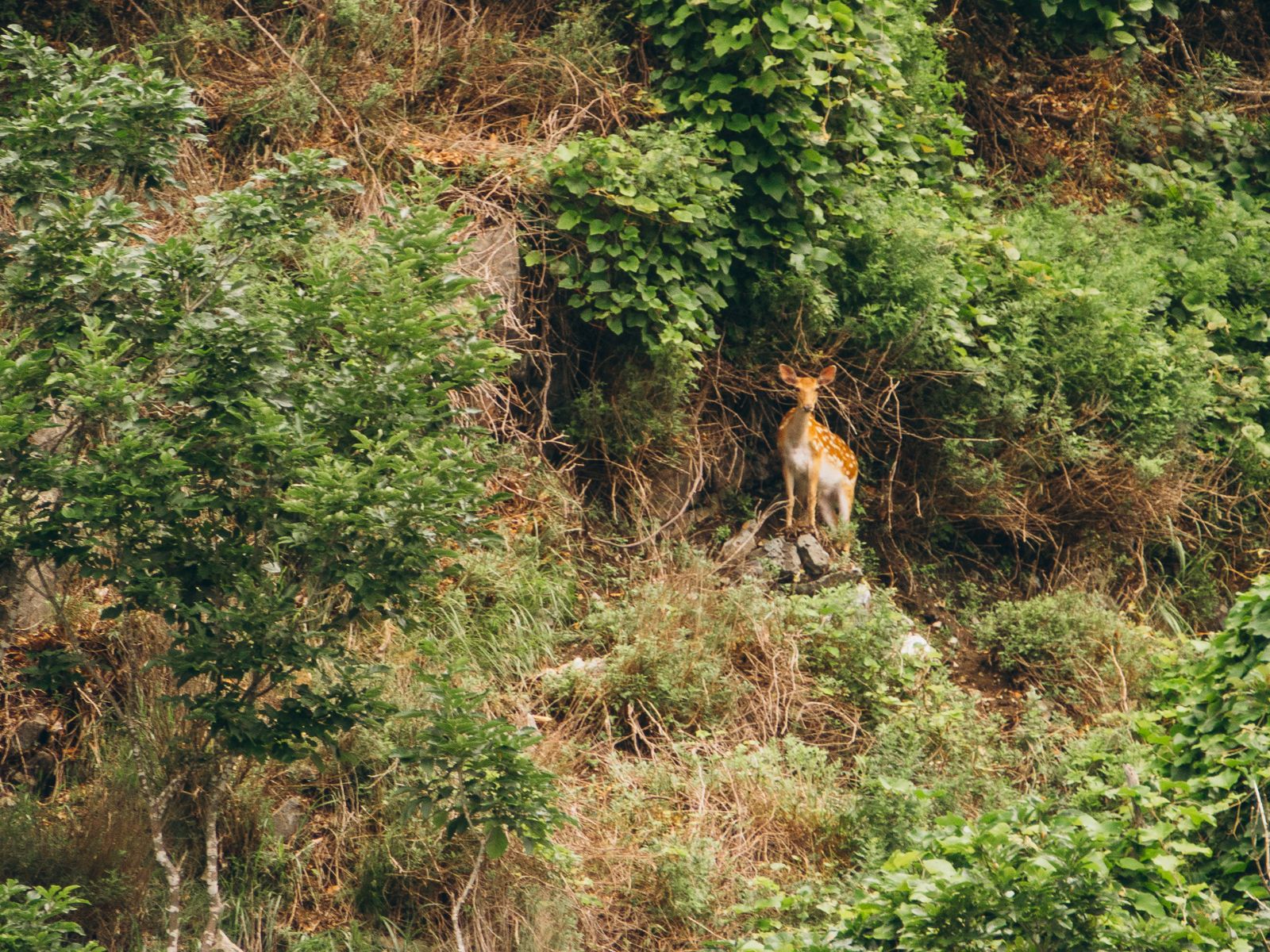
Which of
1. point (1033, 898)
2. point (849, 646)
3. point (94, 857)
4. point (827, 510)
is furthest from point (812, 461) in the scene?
point (94, 857)

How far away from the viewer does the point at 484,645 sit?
289 inches

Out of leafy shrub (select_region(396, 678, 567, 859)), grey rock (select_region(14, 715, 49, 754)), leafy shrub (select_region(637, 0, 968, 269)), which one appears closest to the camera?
leafy shrub (select_region(396, 678, 567, 859))

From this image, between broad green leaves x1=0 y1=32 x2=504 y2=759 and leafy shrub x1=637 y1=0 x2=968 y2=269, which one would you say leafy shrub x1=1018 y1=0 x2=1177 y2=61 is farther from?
broad green leaves x1=0 y1=32 x2=504 y2=759

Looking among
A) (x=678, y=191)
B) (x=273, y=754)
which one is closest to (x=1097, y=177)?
(x=678, y=191)

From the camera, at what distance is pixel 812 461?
8.59 metres

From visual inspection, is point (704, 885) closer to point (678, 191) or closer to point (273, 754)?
point (273, 754)

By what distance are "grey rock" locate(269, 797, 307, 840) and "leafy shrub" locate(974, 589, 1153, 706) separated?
14.2ft

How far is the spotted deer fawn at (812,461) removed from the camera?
28.2ft

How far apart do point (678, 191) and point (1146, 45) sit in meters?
5.52

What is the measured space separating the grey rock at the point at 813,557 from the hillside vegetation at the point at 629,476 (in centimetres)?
2

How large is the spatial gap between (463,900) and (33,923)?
1583 mm

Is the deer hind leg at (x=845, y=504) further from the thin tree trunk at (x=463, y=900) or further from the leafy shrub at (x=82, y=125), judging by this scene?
the leafy shrub at (x=82, y=125)

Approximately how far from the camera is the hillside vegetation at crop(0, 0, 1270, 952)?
5098 millimetres

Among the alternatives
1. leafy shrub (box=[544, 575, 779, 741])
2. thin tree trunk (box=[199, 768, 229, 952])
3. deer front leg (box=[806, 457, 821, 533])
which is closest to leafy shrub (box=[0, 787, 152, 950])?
thin tree trunk (box=[199, 768, 229, 952])
